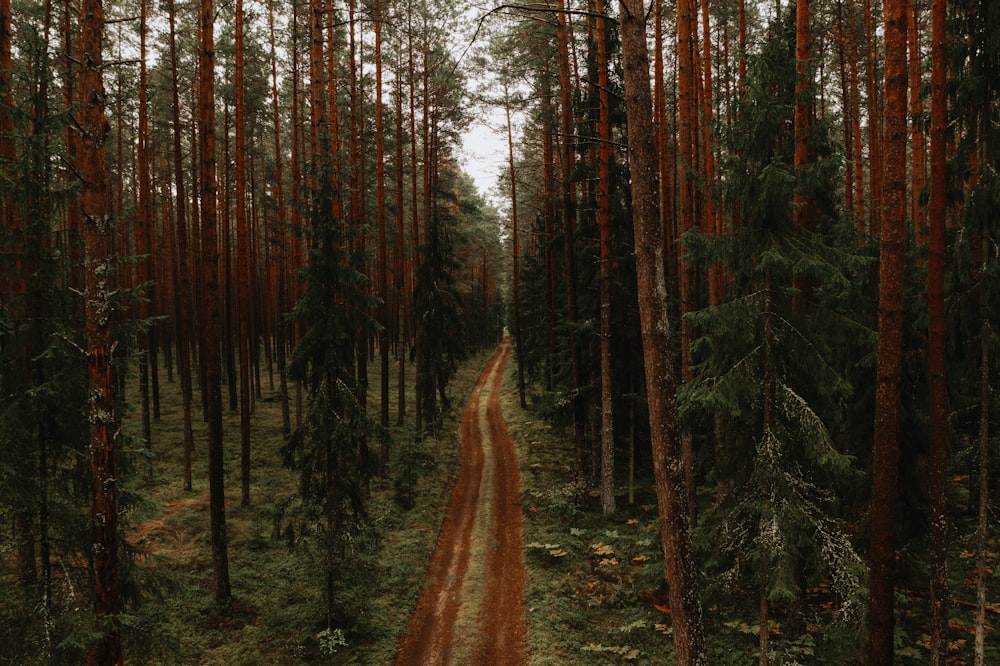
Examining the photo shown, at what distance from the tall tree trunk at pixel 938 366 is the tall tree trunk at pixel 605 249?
7682 millimetres

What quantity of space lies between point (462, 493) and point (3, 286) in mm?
15446

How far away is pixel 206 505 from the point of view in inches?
698

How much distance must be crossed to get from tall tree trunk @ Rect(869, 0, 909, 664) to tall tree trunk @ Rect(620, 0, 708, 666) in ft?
12.3

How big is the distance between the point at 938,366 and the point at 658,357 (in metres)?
6.53

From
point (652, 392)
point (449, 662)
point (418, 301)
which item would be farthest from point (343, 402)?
point (418, 301)

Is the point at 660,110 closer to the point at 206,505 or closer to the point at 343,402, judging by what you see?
the point at 343,402

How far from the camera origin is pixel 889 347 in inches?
317

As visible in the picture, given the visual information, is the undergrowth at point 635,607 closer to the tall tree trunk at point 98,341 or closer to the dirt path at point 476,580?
the dirt path at point 476,580

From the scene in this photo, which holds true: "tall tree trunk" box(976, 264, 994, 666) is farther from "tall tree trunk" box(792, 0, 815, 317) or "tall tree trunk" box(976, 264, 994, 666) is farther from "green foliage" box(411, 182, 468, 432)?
"green foliage" box(411, 182, 468, 432)

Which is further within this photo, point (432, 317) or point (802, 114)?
point (432, 317)

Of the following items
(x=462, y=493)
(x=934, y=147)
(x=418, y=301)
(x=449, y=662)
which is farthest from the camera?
(x=418, y=301)

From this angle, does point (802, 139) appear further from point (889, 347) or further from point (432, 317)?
point (432, 317)

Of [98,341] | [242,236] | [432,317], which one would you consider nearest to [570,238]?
[432,317]

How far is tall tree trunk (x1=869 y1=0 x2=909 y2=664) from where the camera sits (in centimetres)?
778
